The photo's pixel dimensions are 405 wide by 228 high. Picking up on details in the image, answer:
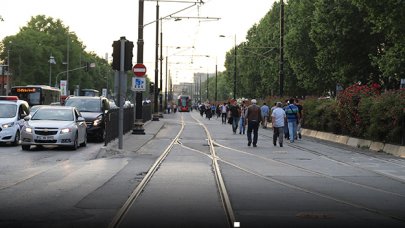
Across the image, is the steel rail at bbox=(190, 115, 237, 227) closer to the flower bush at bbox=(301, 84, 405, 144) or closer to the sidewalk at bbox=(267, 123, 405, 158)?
the sidewalk at bbox=(267, 123, 405, 158)

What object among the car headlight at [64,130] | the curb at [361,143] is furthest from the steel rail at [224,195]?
the curb at [361,143]

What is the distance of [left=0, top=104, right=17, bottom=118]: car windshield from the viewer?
2319 centimetres

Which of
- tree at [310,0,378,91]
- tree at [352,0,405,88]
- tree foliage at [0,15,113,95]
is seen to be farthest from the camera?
tree foliage at [0,15,113,95]

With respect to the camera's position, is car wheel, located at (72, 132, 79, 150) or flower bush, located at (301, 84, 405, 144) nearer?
car wheel, located at (72, 132, 79, 150)

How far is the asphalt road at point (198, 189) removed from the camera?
8.30 meters

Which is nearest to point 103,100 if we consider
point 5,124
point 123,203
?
point 5,124

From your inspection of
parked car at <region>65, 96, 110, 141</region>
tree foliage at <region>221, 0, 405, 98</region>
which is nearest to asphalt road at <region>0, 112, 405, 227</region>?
parked car at <region>65, 96, 110, 141</region>

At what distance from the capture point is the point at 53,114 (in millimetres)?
21688

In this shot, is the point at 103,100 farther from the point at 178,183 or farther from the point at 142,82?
the point at 178,183

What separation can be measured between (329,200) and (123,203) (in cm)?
321

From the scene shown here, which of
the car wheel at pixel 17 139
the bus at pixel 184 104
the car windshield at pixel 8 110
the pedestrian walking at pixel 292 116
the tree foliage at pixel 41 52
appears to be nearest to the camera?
the car wheel at pixel 17 139

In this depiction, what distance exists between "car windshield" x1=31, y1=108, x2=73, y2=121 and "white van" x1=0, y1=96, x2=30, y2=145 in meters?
1.46

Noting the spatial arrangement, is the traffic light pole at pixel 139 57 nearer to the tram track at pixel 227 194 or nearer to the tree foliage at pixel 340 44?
the tram track at pixel 227 194

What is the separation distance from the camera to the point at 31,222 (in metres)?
7.95
